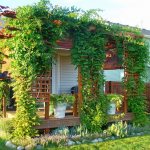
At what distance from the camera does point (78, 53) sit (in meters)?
8.93

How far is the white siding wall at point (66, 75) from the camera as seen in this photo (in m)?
13.5

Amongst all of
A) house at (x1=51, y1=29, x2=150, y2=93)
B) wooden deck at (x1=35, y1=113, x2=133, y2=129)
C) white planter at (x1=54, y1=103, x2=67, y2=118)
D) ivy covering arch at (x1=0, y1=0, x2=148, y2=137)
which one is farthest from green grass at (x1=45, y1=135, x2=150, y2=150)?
house at (x1=51, y1=29, x2=150, y2=93)

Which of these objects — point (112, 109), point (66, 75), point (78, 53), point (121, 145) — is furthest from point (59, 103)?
point (66, 75)

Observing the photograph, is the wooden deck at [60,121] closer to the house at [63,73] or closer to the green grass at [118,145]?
the green grass at [118,145]

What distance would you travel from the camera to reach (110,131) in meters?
8.83

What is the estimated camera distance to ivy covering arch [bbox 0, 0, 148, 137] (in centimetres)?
780

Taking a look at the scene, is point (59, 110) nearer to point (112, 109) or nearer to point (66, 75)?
point (112, 109)

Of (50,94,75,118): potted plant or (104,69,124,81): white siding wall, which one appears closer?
(50,94,75,118): potted plant

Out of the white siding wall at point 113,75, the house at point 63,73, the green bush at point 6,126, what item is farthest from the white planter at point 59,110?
the white siding wall at point 113,75

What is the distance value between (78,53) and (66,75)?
4874 mm

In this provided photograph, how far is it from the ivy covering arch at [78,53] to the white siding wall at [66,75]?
379 centimetres

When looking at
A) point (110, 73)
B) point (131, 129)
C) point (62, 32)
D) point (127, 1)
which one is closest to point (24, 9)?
point (62, 32)

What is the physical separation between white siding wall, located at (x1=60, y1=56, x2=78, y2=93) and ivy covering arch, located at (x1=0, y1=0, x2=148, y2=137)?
379 centimetres

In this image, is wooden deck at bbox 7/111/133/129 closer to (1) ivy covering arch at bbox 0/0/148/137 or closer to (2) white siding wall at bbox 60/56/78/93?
(1) ivy covering arch at bbox 0/0/148/137
